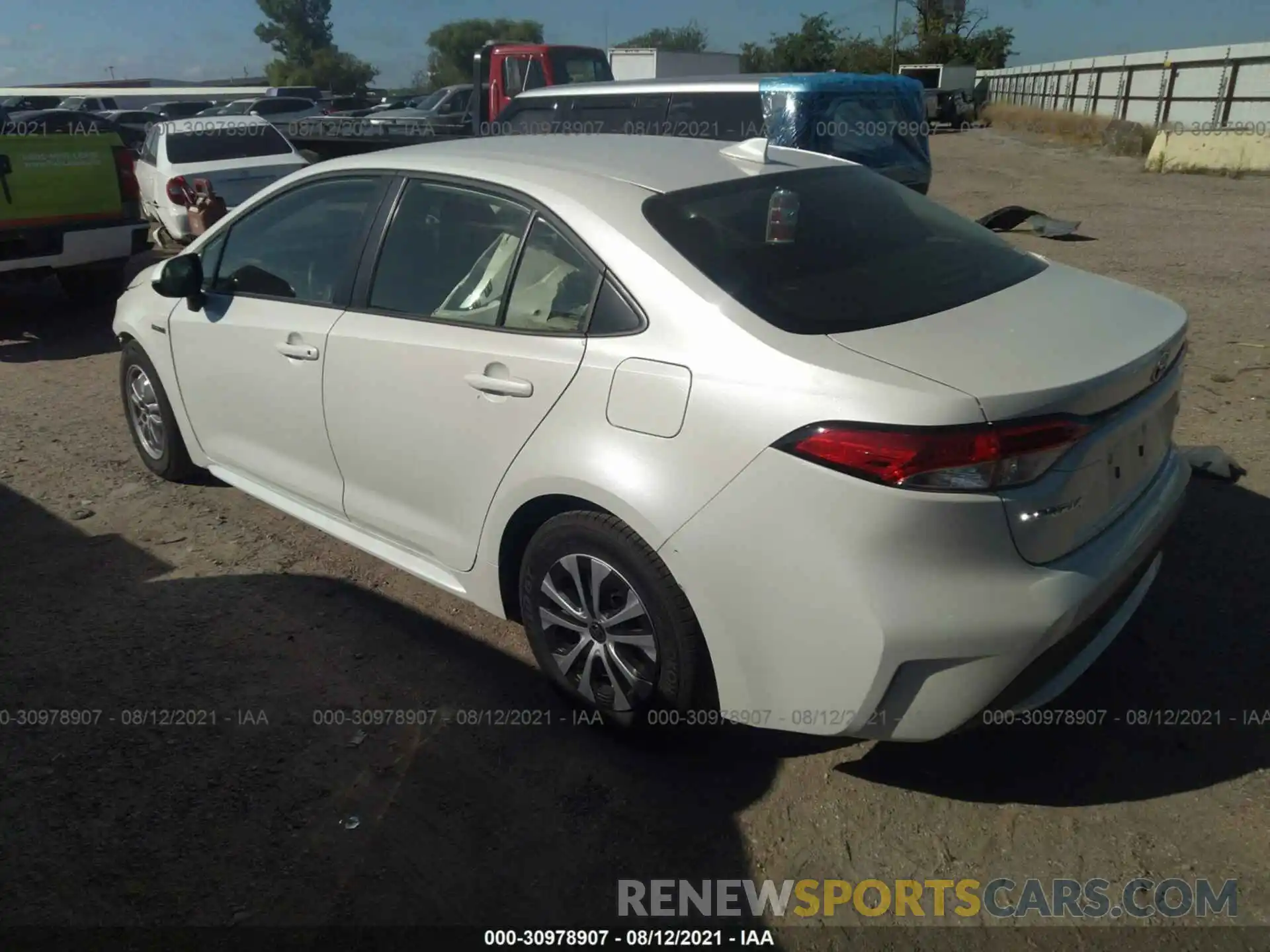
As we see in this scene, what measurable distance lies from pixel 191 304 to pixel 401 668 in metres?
1.88

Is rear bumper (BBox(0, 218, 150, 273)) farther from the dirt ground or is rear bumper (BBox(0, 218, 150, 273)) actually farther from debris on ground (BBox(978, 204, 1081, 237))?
debris on ground (BBox(978, 204, 1081, 237))

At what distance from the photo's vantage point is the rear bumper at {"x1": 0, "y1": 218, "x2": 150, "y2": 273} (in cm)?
759

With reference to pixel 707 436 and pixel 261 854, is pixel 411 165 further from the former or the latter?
pixel 261 854

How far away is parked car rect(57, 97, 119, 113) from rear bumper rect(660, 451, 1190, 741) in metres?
34.4

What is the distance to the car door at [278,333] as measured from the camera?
355 centimetres

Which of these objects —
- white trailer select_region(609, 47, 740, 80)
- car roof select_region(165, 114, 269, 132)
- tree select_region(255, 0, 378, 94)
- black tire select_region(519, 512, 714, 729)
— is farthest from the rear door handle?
tree select_region(255, 0, 378, 94)

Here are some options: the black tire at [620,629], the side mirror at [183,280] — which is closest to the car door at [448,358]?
the black tire at [620,629]

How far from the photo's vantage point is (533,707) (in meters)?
3.17

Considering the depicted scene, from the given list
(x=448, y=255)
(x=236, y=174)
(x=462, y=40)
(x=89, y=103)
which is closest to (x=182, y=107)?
(x=89, y=103)

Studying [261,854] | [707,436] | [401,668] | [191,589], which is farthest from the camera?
[191,589]

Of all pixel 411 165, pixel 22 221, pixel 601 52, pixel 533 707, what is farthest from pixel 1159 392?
pixel 601 52

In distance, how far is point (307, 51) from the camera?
8450cm

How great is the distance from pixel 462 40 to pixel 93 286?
77.4 m

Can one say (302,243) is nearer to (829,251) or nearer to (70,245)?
(829,251)
